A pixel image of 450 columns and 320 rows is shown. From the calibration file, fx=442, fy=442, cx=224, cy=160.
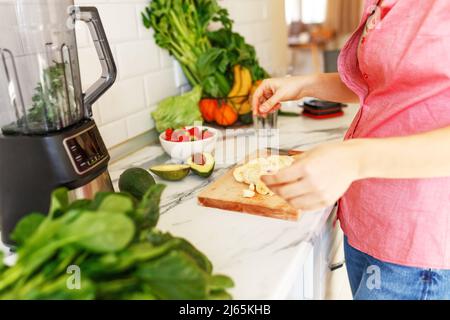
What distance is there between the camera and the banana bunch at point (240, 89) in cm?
132

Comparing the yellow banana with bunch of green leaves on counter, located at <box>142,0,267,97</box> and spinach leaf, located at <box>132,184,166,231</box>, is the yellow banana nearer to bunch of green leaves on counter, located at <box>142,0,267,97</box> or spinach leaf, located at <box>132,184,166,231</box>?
bunch of green leaves on counter, located at <box>142,0,267,97</box>

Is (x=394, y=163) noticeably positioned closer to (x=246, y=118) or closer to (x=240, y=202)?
(x=240, y=202)

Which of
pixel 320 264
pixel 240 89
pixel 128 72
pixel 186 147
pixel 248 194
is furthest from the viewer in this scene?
pixel 240 89

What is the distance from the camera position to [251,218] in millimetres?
753

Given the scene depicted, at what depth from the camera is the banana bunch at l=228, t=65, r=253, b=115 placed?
132 centimetres

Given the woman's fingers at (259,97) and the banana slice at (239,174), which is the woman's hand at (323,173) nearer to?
the banana slice at (239,174)

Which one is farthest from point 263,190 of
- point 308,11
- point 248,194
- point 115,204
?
point 308,11

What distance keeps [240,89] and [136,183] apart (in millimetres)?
653

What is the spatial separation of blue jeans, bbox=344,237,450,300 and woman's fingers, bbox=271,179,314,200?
0.30 meters

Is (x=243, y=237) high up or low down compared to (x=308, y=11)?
down

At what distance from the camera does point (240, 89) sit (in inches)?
52.1

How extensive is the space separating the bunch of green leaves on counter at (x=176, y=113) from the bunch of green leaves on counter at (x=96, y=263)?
0.76 meters

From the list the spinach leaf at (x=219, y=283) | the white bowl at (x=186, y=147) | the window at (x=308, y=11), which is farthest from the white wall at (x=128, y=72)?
the window at (x=308, y=11)
